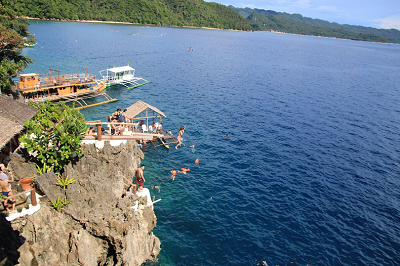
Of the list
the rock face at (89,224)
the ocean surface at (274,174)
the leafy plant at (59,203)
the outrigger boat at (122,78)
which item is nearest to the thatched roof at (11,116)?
the rock face at (89,224)

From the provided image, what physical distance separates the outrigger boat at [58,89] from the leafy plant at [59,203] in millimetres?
30403

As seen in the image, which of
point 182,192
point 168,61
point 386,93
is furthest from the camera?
point 168,61

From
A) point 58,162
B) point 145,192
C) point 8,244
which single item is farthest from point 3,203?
point 145,192

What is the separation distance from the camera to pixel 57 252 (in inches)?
592

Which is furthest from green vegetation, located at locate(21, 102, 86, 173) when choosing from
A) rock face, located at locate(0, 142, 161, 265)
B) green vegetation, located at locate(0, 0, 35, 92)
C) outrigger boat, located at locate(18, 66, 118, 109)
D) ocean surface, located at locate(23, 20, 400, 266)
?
outrigger boat, located at locate(18, 66, 118, 109)

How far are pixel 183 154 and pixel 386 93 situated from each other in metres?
66.1

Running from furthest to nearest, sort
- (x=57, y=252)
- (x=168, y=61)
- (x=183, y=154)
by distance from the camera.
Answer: (x=168, y=61), (x=183, y=154), (x=57, y=252)

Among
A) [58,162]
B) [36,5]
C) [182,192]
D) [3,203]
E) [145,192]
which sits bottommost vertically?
[182,192]

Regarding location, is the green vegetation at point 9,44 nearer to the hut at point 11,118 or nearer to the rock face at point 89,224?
the hut at point 11,118

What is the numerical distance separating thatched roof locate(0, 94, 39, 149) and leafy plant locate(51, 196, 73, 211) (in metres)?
4.78

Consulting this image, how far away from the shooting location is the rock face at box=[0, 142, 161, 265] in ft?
48.4

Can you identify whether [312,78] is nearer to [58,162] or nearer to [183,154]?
[183,154]

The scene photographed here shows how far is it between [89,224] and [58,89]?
3744cm

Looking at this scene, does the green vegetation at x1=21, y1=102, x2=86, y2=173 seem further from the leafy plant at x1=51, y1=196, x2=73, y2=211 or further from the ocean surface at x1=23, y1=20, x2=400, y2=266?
the ocean surface at x1=23, y1=20, x2=400, y2=266
